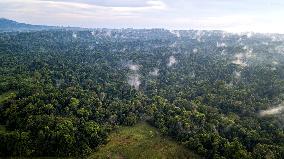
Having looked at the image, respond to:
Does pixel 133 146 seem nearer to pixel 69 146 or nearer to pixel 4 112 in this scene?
pixel 69 146

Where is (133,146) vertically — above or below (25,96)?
below

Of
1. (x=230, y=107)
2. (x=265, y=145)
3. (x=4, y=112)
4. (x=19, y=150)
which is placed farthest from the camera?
(x=230, y=107)

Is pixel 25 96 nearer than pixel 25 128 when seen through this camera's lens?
No

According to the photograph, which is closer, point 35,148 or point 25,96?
point 35,148

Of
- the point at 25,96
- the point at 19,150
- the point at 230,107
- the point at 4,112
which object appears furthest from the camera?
the point at 230,107

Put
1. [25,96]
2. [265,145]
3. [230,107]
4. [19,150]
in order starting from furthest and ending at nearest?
1. [230,107]
2. [25,96]
3. [265,145]
4. [19,150]

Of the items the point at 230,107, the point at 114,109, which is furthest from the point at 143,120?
the point at 230,107

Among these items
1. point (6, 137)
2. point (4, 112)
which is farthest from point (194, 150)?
point (4, 112)

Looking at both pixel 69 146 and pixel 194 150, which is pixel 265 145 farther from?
pixel 69 146
